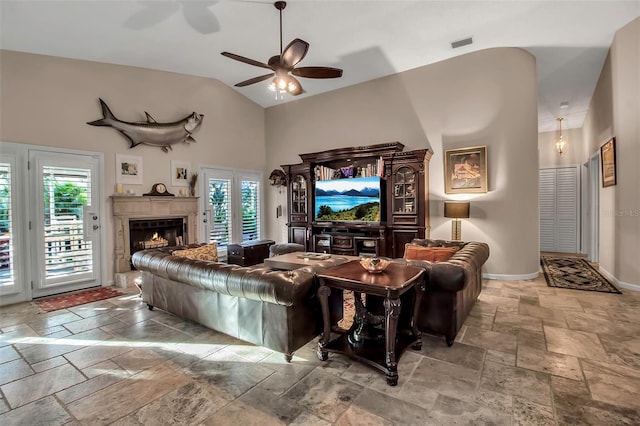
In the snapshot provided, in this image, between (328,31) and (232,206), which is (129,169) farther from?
(328,31)

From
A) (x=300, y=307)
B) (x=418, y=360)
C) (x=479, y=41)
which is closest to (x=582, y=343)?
(x=418, y=360)

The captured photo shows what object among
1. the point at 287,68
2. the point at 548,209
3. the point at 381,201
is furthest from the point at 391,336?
the point at 548,209

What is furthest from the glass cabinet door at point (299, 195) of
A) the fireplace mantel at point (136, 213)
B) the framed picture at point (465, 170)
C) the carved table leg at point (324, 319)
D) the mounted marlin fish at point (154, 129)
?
the carved table leg at point (324, 319)

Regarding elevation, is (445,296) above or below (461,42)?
below

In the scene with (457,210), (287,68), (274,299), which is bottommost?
(274,299)

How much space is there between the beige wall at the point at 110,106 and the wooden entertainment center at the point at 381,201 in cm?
192

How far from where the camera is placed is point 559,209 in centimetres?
770

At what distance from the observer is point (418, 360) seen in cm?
254

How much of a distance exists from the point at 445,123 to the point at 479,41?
4.28 ft

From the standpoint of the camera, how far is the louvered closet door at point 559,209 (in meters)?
7.53

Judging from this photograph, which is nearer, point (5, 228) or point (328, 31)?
point (5, 228)

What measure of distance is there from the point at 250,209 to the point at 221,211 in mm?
798

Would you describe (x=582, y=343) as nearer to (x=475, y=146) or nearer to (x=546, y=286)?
(x=546, y=286)

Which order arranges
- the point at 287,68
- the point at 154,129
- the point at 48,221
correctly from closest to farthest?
the point at 287,68 → the point at 48,221 → the point at 154,129
